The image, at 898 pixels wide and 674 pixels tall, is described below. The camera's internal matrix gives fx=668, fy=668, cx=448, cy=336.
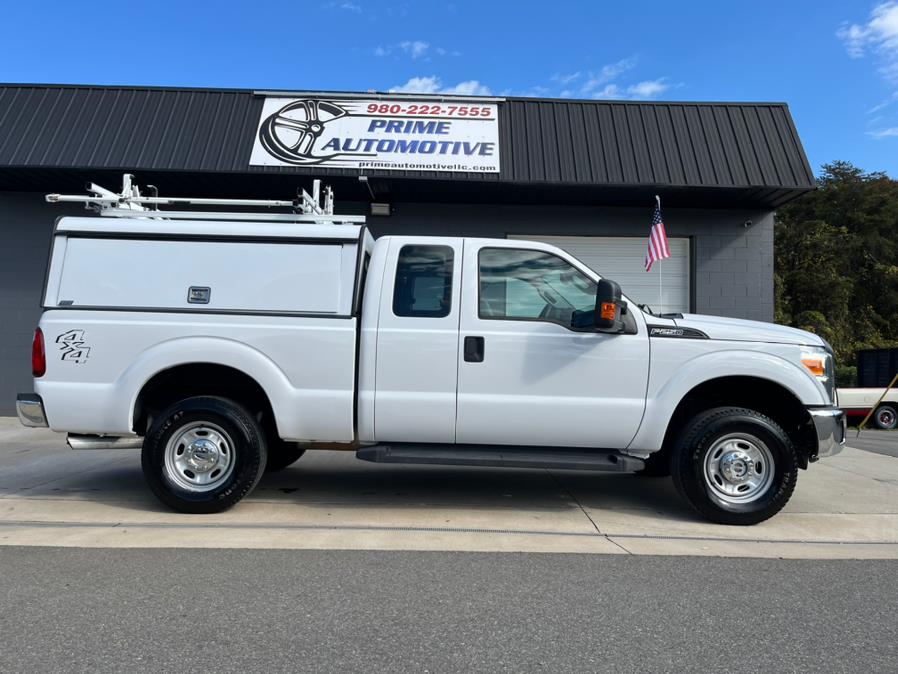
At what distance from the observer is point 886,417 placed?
1467 centimetres

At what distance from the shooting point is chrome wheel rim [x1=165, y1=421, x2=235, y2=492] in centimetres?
542

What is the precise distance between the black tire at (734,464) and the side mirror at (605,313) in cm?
105

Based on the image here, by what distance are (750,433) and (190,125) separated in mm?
9530

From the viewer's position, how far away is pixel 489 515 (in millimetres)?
5617

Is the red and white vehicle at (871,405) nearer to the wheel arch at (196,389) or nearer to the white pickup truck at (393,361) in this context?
the white pickup truck at (393,361)

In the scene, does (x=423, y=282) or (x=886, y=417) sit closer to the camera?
(x=423, y=282)

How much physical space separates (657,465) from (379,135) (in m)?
6.77

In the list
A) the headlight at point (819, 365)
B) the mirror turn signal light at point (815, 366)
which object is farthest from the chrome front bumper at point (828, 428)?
the mirror turn signal light at point (815, 366)

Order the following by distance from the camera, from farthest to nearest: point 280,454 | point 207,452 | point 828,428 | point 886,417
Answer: point 886,417
point 280,454
point 207,452
point 828,428

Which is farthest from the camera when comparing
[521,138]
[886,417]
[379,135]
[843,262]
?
[843,262]

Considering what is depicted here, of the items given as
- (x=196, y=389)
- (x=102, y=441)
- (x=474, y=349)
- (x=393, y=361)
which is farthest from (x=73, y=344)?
(x=474, y=349)

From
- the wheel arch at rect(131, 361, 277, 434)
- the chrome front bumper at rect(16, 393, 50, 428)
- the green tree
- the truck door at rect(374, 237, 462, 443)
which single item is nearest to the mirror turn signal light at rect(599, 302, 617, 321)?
the truck door at rect(374, 237, 462, 443)

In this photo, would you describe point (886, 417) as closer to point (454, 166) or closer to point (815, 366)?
point (454, 166)

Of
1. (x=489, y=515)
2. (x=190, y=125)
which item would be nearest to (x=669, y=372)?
(x=489, y=515)
